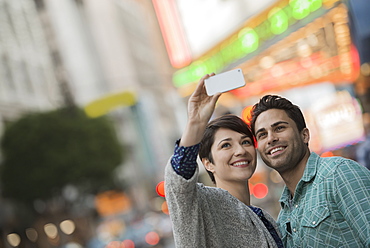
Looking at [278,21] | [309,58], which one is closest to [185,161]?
Result: [278,21]

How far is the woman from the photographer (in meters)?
2.25

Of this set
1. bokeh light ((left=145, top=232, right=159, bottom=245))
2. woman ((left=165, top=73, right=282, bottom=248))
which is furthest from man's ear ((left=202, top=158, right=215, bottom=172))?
bokeh light ((left=145, top=232, right=159, bottom=245))

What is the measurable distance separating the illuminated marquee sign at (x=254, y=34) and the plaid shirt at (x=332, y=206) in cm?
471

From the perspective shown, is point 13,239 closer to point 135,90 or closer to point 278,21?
point 278,21

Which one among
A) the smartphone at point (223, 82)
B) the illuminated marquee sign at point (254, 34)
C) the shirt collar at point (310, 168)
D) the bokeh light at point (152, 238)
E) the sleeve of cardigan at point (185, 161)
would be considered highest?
the illuminated marquee sign at point (254, 34)

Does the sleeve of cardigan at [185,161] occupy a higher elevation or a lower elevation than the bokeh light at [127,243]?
higher

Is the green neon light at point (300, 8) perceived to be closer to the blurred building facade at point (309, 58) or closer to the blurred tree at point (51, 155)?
the blurred building facade at point (309, 58)

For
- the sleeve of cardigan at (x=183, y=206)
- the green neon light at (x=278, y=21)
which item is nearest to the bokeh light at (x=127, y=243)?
the green neon light at (x=278, y=21)

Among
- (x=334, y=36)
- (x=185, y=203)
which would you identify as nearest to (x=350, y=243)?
(x=185, y=203)

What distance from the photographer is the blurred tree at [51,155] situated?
28797mm

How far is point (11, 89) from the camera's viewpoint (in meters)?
35.6

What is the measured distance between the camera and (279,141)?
2809 mm

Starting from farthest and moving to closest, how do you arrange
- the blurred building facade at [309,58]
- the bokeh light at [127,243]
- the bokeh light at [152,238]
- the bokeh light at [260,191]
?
1. the bokeh light at [152,238]
2. the bokeh light at [260,191]
3. the bokeh light at [127,243]
4. the blurred building facade at [309,58]

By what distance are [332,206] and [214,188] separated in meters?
0.54
